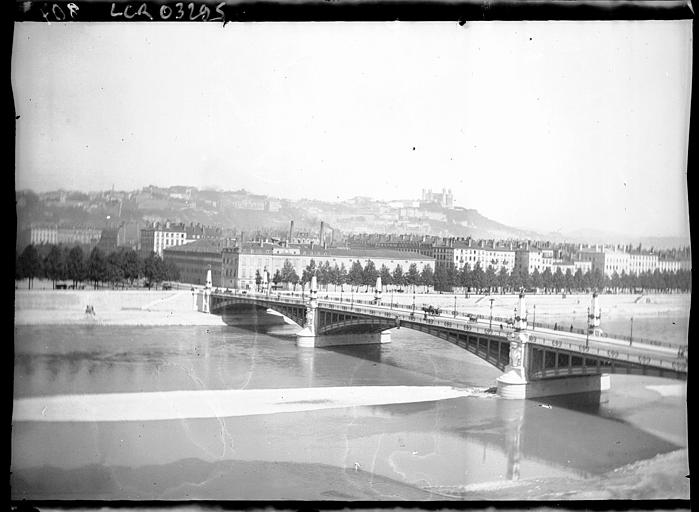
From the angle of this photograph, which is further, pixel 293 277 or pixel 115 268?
pixel 293 277

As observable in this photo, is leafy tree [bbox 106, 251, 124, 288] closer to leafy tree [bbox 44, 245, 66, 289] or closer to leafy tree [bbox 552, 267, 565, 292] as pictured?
leafy tree [bbox 44, 245, 66, 289]

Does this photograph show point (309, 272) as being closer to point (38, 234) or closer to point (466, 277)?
point (466, 277)

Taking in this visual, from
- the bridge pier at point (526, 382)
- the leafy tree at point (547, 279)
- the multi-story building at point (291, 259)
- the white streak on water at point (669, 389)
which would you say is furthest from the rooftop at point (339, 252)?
the white streak on water at point (669, 389)

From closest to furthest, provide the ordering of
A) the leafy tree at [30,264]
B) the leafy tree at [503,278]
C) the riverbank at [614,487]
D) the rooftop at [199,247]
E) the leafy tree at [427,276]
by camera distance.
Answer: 1. the riverbank at [614,487]
2. the leafy tree at [30,264]
3. the rooftop at [199,247]
4. the leafy tree at [503,278]
5. the leafy tree at [427,276]

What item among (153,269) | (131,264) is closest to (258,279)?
(153,269)

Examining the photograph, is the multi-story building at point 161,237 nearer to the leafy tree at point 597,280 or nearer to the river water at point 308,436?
the river water at point 308,436

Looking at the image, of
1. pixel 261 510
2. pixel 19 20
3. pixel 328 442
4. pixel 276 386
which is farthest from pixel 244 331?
pixel 19 20
